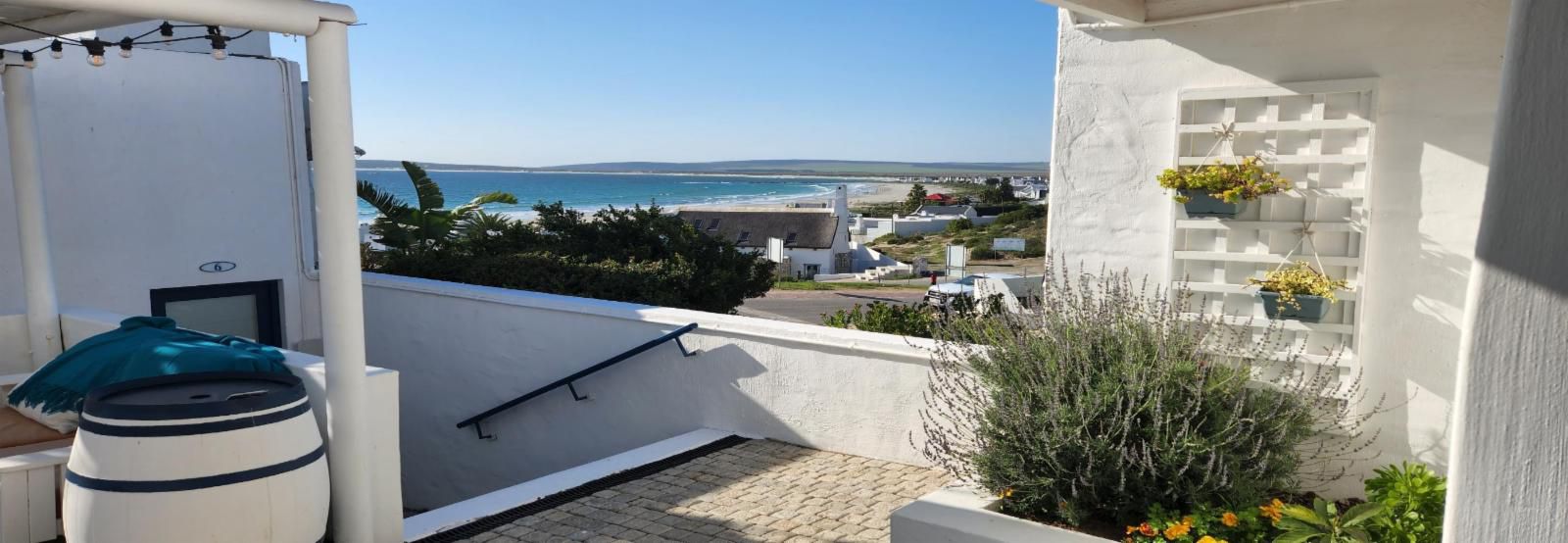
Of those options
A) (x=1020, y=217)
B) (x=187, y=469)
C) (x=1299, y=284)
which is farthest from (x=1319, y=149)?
(x=1020, y=217)

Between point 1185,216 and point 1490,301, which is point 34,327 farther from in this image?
point 1490,301

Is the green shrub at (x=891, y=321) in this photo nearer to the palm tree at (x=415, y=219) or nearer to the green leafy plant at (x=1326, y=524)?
the green leafy plant at (x=1326, y=524)

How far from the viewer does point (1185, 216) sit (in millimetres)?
5016

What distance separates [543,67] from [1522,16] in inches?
4319

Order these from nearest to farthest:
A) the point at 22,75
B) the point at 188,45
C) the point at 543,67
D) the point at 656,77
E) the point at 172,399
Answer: the point at 172,399 < the point at 22,75 < the point at 188,45 < the point at 543,67 < the point at 656,77

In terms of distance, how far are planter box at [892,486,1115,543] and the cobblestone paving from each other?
662mm

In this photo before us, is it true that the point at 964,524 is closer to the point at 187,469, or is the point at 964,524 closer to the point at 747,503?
the point at 747,503

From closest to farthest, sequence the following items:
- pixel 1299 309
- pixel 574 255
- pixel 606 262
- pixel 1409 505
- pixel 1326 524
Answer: pixel 1326 524, pixel 1409 505, pixel 1299 309, pixel 606 262, pixel 574 255

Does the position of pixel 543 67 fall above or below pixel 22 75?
above

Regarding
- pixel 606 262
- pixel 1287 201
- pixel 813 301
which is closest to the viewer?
pixel 1287 201

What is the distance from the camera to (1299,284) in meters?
4.57

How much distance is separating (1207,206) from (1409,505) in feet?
5.31

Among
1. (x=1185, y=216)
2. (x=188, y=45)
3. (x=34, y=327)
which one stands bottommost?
(x=34, y=327)

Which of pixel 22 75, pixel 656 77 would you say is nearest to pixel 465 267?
pixel 22 75
